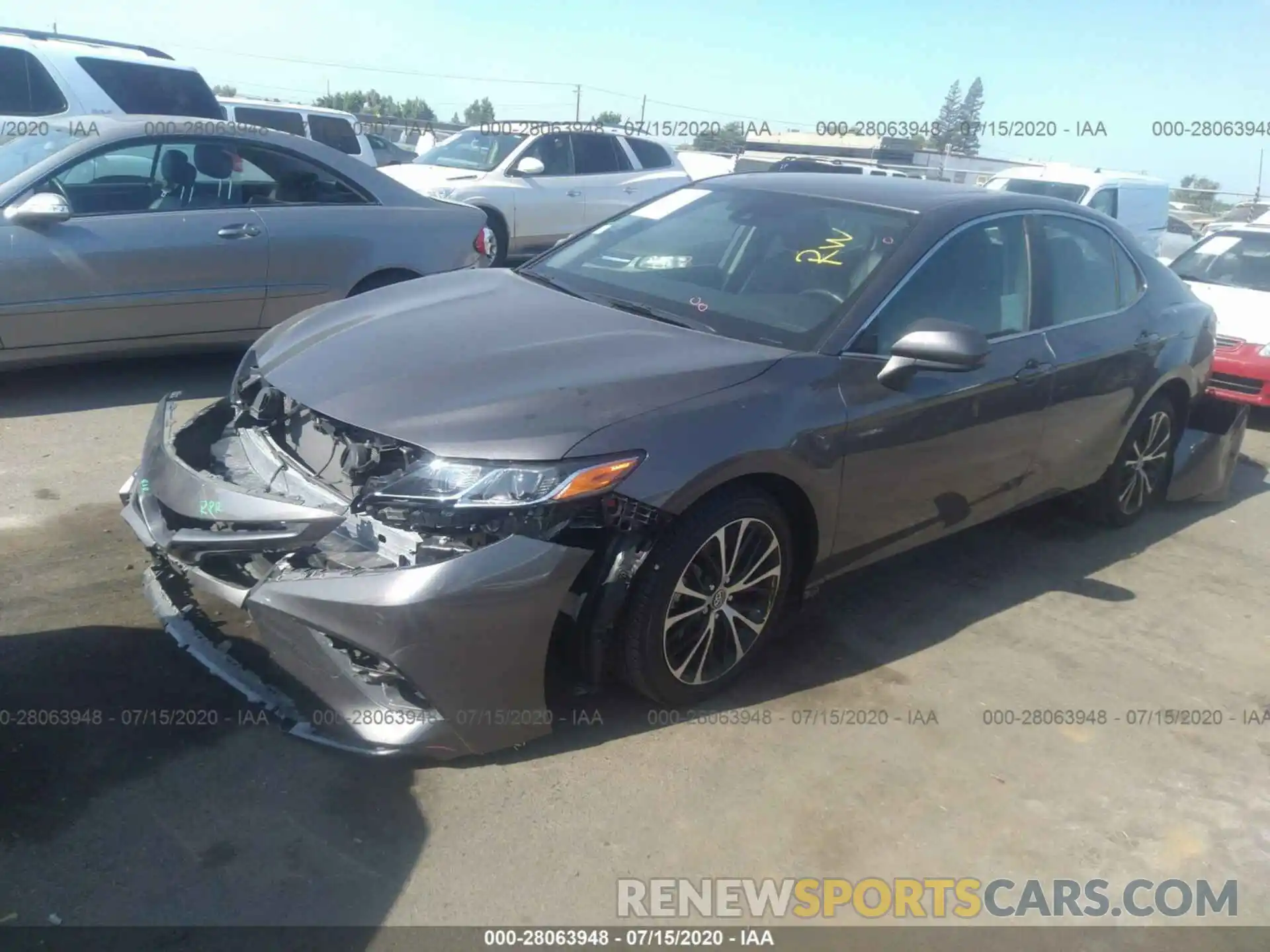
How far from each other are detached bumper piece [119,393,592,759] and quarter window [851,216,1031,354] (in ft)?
5.16

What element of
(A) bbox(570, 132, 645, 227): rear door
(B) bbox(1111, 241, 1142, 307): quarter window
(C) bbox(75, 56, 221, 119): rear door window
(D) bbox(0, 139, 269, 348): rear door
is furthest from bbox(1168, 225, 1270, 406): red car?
(C) bbox(75, 56, 221, 119): rear door window

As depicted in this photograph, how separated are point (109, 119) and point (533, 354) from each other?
439cm

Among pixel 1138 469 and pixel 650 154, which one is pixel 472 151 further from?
pixel 1138 469

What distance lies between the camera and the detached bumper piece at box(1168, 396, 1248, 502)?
6.04 m

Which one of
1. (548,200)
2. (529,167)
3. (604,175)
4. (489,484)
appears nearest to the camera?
(489,484)

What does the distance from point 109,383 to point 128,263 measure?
92 centimetres

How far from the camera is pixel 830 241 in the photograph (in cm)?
411

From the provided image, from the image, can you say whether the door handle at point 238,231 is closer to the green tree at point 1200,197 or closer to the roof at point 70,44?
the roof at point 70,44

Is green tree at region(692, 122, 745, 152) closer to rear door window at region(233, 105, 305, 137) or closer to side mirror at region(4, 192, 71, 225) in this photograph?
rear door window at region(233, 105, 305, 137)

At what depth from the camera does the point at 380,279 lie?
7.02 m

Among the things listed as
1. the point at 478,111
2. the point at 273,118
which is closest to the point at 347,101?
the point at 478,111

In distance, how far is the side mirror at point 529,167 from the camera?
1198 cm

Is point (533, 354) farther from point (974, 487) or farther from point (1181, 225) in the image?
point (1181, 225)

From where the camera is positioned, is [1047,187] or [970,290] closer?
[970,290]
